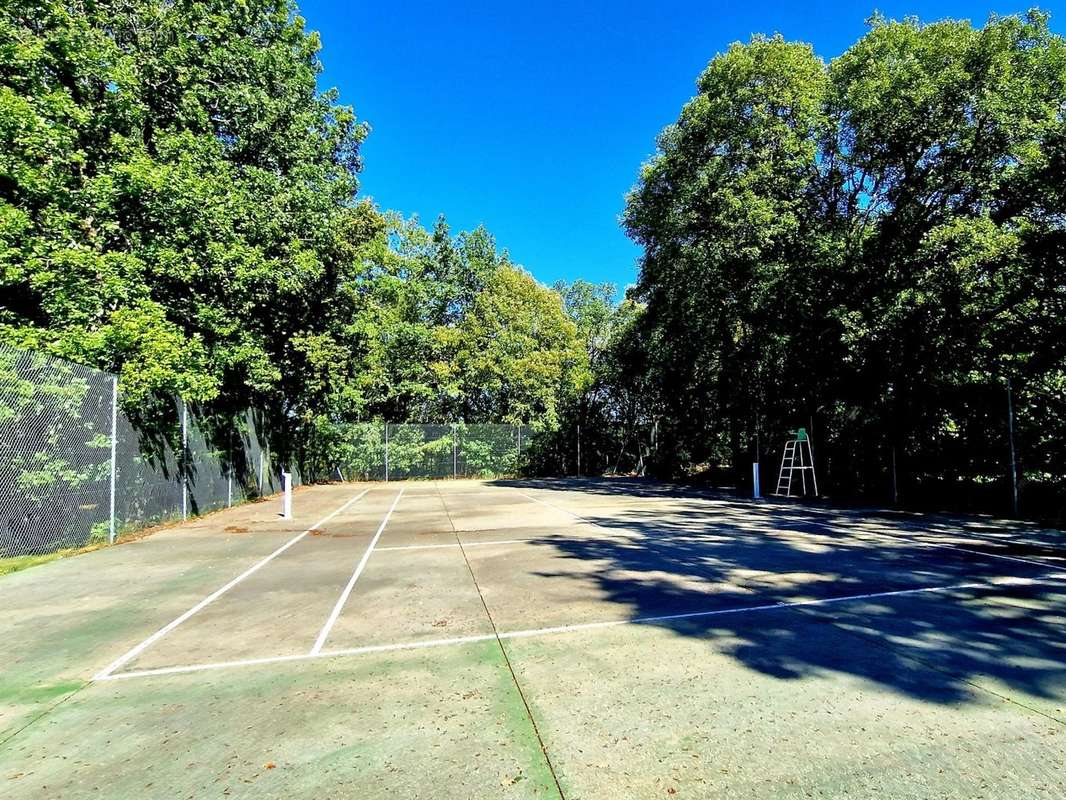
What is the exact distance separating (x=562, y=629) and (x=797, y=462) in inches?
607

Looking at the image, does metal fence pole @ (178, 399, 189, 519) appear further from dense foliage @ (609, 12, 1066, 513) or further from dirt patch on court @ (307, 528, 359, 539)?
dense foliage @ (609, 12, 1066, 513)

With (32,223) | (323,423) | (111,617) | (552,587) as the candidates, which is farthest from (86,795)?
(323,423)

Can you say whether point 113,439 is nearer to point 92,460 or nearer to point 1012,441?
point 92,460

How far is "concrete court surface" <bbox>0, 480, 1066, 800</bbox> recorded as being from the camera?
2.65 metres

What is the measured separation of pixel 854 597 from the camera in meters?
5.46

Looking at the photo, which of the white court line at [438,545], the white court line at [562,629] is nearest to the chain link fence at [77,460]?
the white court line at [438,545]

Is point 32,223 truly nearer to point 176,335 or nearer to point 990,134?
point 176,335

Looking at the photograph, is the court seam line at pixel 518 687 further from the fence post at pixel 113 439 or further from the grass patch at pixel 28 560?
the fence post at pixel 113 439

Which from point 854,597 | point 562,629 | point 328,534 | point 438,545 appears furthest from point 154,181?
point 854,597

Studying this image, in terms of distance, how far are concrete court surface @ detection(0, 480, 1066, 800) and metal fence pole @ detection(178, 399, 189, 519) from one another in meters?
4.47

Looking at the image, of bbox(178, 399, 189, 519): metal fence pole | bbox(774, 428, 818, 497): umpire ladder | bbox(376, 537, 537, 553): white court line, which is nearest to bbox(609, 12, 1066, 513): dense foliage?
bbox(774, 428, 818, 497): umpire ladder

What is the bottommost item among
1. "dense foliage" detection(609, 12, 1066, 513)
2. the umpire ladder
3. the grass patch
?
the grass patch

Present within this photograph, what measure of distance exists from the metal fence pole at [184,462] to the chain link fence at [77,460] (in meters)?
0.02

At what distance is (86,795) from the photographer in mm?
2531
